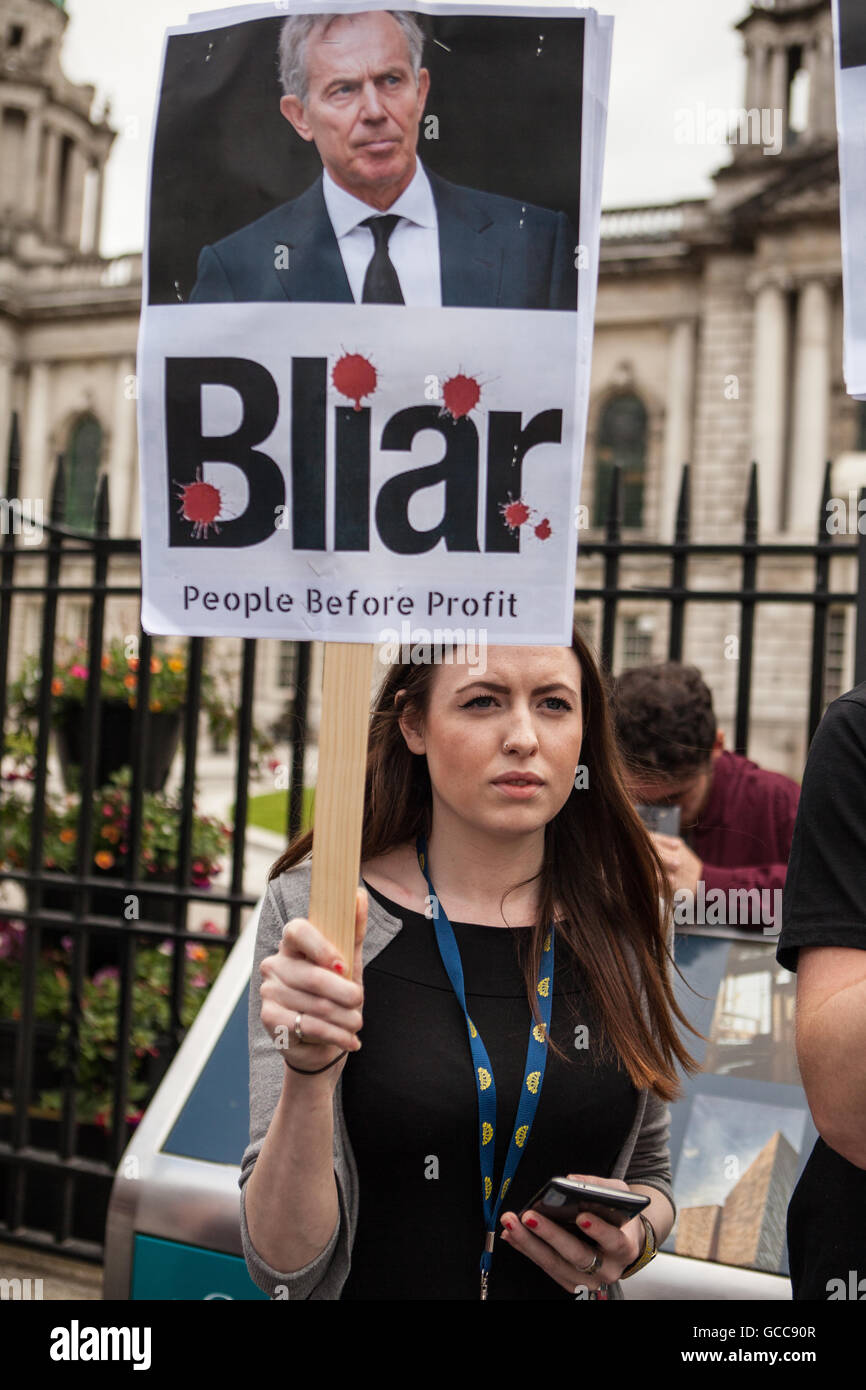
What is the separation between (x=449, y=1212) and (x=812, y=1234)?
417mm

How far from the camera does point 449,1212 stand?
1.46 m

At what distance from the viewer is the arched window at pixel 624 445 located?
91.2 feet

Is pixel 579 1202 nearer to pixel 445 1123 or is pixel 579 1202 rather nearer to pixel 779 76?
pixel 445 1123

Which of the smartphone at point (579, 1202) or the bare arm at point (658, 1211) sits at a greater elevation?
the smartphone at point (579, 1202)

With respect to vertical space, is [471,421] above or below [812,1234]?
above

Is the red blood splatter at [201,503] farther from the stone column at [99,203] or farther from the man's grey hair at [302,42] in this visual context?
the stone column at [99,203]

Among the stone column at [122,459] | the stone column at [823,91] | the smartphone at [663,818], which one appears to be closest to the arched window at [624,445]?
the stone column at [823,91]

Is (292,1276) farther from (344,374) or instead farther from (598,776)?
(344,374)

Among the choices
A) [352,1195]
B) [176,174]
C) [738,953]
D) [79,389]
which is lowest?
[352,1195]

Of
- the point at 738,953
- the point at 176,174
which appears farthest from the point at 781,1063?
Answer: the point at 176,174

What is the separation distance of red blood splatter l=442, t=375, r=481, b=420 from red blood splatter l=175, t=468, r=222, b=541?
0.90 feet

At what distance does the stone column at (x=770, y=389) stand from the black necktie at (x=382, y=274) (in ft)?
79.6

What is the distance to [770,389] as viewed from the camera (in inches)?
986

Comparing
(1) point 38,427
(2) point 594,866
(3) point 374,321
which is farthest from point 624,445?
(3) point 374,321
